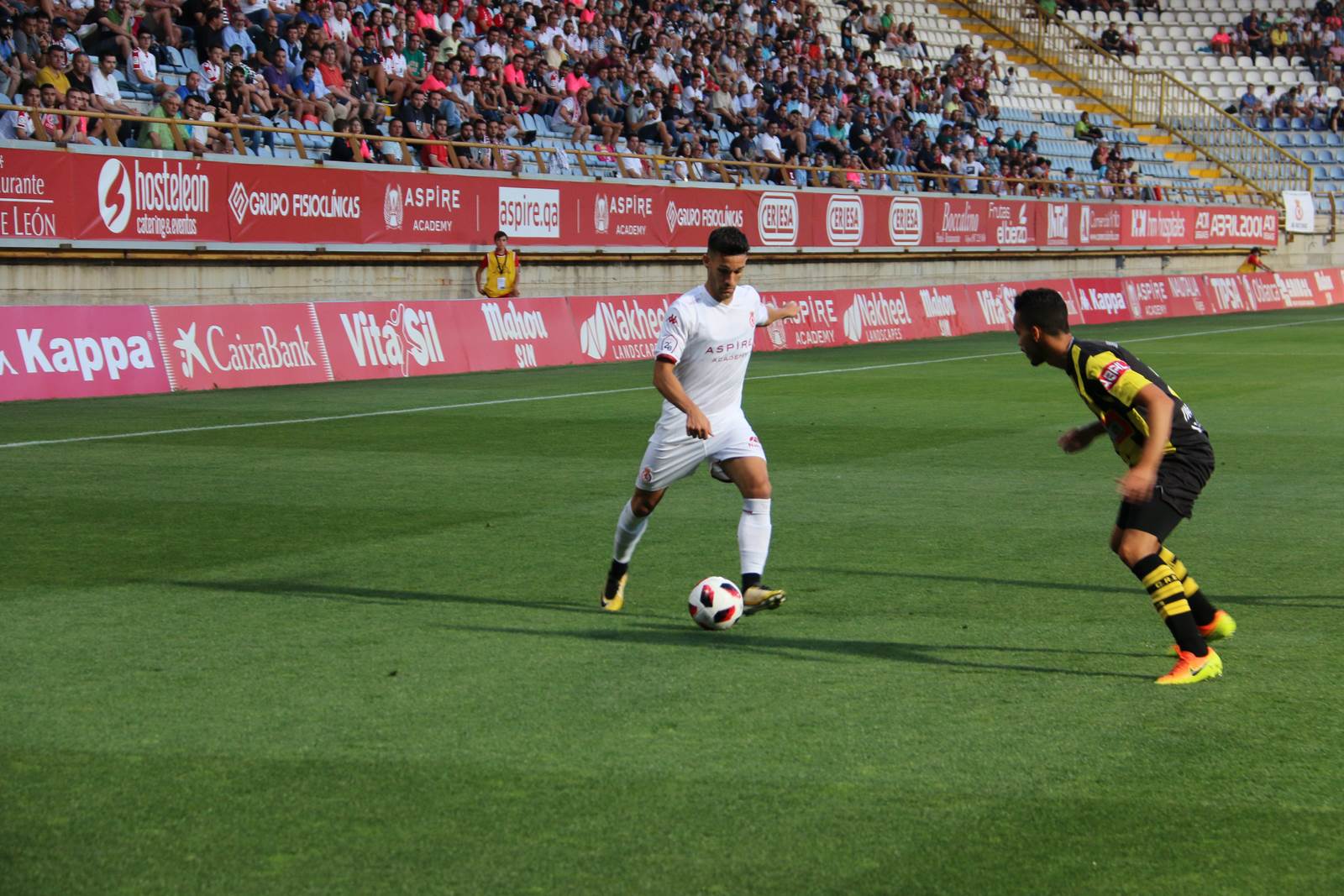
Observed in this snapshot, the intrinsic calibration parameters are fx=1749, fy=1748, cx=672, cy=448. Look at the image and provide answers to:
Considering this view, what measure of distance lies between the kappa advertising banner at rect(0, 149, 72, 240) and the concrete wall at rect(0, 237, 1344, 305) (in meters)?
0.51

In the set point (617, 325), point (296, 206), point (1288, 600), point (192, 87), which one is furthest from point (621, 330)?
point (1288, 600)

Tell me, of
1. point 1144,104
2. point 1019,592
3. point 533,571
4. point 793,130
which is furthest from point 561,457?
point 1144,104

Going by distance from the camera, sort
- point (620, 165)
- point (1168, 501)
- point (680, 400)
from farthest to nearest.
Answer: point (620, 165) → point (680, 400) → point (1168, 501)

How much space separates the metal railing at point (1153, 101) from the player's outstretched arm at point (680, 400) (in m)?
51.6

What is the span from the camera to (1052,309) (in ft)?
22.5

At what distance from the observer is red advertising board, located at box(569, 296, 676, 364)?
27.4 meters

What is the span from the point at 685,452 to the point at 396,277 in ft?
66.9

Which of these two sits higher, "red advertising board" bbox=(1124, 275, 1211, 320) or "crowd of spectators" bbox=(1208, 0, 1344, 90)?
"crowd of spectators" bbox=(1208, 0, 1344, 90)

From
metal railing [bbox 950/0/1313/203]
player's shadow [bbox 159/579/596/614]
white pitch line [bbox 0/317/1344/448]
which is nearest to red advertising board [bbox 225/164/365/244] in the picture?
white pitch line [bbox 0/317/1344/448]

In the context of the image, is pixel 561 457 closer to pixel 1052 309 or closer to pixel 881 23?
pixel 1052 309

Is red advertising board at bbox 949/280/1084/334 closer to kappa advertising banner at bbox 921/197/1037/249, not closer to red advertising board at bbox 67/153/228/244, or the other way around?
kappa advertising banner at bbox 921/197/1037/249

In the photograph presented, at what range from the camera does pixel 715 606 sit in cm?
785

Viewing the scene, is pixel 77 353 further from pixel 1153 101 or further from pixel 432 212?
pixel 1153 101

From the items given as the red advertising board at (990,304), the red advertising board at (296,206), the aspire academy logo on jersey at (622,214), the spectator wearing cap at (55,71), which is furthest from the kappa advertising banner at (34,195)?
the red advertising board at (990,304)
